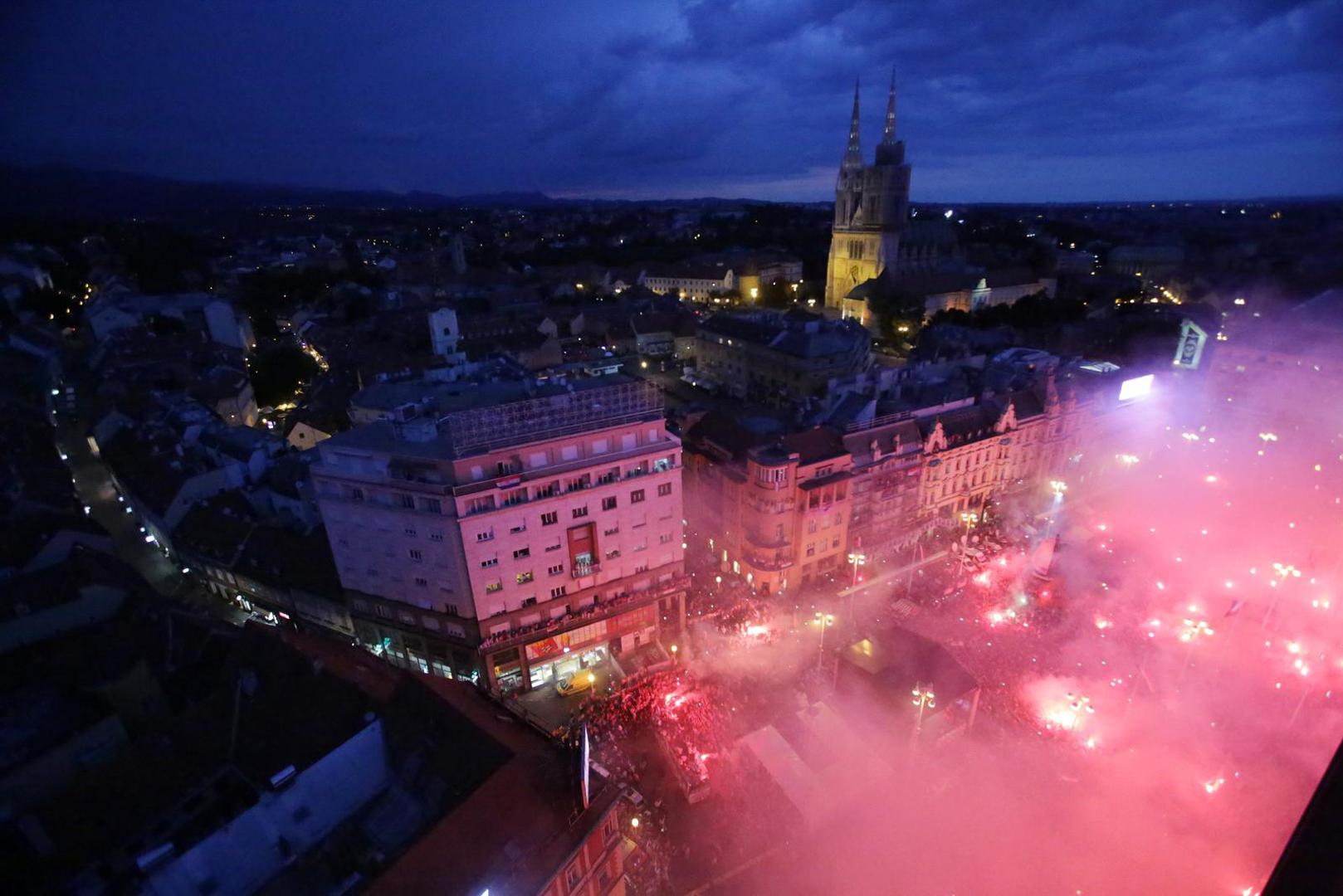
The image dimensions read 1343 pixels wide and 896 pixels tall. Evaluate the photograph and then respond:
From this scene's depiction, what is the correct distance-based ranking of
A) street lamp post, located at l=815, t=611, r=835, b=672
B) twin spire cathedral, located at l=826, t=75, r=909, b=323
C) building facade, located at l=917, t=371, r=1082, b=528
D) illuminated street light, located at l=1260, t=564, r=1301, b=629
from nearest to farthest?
street lamp post, located at l=815, t=611, r=835, b=672 → illuminated street light, located at l=1260, t=564, r=1301, b=629 → building facade, located at l=917, t=371, r=1082, b=528 → twin spire cathedral, located at l=826, t=75, r=909, b=323

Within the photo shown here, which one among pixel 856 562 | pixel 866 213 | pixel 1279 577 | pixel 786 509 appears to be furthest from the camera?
pixel 866 213

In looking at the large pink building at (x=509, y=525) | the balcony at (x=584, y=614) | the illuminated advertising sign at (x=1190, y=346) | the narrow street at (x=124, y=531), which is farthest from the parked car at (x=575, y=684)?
the illuminated advertising sign at (x=1190, y=346)

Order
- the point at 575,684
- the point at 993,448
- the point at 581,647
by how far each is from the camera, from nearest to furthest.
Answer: the point at 575,684
the point at 581,647
the point at 993,448

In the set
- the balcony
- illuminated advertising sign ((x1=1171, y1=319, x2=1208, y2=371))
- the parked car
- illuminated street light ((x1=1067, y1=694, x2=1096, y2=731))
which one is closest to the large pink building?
the balcony

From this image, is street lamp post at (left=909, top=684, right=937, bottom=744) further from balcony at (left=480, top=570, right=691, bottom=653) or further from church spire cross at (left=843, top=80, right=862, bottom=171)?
church spire cross at (left=843, top=80, right=862, bottom=171)

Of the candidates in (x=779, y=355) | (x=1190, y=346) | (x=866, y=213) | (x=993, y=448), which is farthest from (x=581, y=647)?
(x=866, y=213)

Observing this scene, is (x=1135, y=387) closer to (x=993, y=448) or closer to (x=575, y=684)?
(x=993, y=448)

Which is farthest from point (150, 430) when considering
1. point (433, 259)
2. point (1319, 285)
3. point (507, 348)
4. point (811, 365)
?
point (433, 259)
